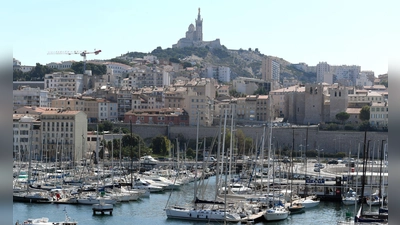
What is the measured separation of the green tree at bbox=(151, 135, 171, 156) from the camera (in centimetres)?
2809

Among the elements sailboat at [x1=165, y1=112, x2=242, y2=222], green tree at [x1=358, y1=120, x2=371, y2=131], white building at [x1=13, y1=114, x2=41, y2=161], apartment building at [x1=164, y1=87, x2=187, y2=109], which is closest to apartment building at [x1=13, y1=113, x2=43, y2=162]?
white building at [x1=13, y1=114, x2=41, y2=161]

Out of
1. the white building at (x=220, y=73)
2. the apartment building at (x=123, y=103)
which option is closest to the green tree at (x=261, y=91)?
the apartment building at (x=123, y=103)

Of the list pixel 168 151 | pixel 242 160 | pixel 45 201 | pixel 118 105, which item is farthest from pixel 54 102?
pixel 45 201

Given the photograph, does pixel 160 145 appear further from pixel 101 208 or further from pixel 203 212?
pixel 203 212

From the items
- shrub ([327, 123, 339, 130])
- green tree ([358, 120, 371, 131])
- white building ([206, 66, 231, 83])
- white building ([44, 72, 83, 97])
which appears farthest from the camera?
white building ([206, 66, 231, 83])

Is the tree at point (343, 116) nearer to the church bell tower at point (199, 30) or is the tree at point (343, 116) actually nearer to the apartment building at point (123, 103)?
the apartment building at point (123, 103)

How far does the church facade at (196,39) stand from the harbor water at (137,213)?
71.5 meters

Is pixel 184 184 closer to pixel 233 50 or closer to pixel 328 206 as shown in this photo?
pixel 328 206

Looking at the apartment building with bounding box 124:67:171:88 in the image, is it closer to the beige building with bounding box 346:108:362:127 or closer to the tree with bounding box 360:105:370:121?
the beige building with bounding box 346:108:362:127

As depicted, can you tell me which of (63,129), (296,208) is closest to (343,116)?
(63,129)

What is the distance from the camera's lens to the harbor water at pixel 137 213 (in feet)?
43.3

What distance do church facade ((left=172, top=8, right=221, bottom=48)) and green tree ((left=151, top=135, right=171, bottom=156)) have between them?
193 feet

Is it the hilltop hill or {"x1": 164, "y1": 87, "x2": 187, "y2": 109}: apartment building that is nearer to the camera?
{"x1": 164, "y1": 87, "x2": 187, "y2": 109}: apartment building

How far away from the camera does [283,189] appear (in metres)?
16.4
